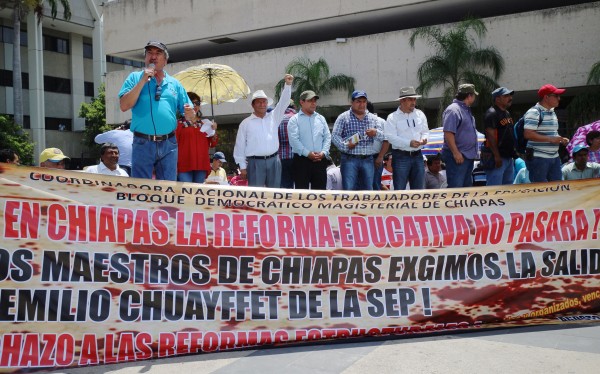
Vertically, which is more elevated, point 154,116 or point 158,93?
point 158,93

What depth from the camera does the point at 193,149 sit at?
20.7 feet

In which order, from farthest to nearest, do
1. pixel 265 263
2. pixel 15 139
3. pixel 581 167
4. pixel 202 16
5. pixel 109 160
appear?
1. pixel 15 139
2. pixel 202 16
3. pixel 581 167
4. pixel 109 160
5. pixel 265 263

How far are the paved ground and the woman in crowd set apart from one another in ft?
9.84

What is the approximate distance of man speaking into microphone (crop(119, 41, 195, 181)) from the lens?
5.01 m

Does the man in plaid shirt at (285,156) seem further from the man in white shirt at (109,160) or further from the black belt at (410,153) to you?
the man in white shirt at (109,160)

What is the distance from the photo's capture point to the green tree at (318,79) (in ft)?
78.7

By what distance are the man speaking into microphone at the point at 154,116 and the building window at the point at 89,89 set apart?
3958 cm

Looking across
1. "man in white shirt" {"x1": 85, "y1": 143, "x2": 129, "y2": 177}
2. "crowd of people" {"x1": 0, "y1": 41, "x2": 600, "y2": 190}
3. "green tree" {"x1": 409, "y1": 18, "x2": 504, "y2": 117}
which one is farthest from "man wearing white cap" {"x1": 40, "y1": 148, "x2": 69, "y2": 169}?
"green tree" {"x1": 409, "y1": 18, "x2": 504, "y2": 117}

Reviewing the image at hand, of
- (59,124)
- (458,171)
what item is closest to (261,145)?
(458,171)

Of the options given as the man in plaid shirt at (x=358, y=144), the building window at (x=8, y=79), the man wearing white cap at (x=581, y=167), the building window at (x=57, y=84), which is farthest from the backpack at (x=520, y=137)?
the building window at (x=57, y=84)

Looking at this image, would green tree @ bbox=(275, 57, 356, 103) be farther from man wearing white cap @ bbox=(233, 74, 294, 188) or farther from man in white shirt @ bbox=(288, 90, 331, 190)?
man wearing white cap @ bbox=(233, 74, 294, 188)

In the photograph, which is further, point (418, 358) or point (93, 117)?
point (93, 117)

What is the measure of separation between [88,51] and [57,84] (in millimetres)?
3939

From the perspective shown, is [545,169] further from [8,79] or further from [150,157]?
[8,79]
